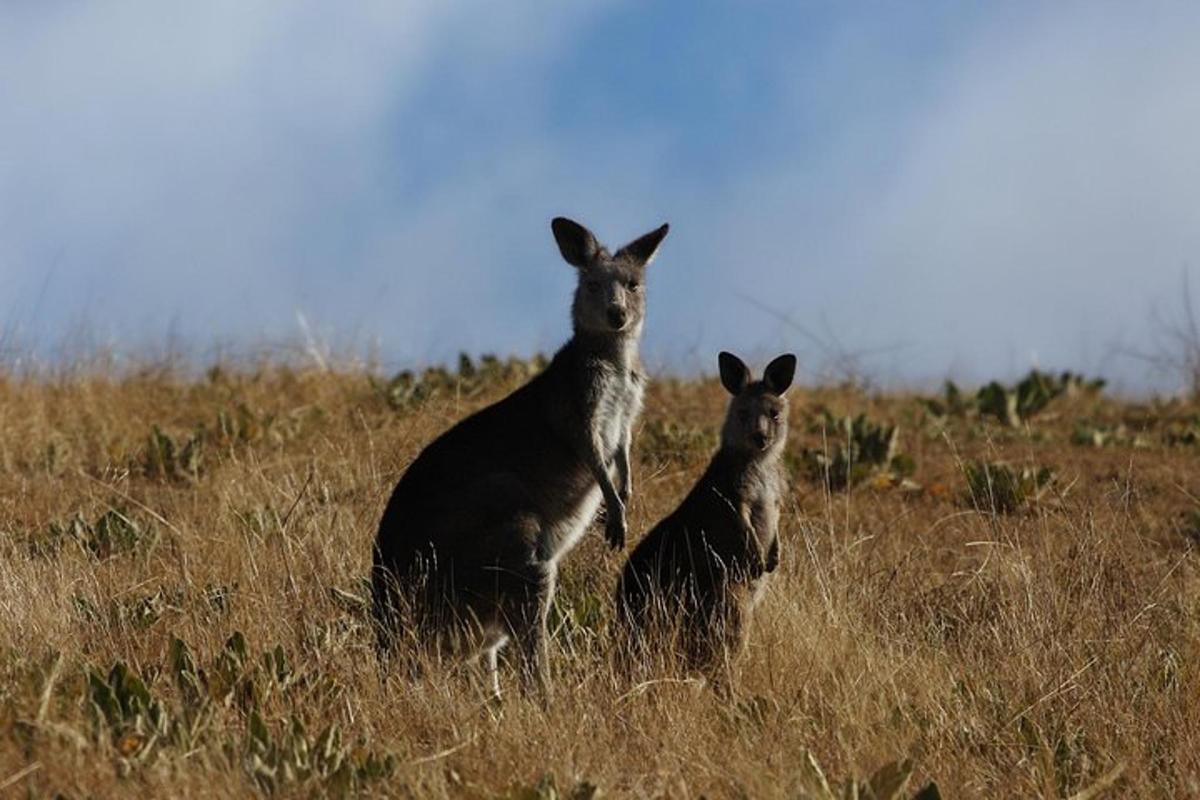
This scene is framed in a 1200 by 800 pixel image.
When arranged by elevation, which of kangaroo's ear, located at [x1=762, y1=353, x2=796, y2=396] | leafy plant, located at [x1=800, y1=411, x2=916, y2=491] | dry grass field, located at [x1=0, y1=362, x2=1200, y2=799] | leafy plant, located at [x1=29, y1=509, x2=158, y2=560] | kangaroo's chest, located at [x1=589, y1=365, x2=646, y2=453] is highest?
kangaroo's ear, located at [x1=762, y1=353, x2=796, y2=396]

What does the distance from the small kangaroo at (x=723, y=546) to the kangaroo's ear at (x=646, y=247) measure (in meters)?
0.60

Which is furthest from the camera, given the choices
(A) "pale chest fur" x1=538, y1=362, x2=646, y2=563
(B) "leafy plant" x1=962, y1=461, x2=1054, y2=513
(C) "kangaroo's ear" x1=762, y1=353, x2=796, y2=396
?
(B) "leafy plant" x1=962, y1=461, x2=1054, y2=513

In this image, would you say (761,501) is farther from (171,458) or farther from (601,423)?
(171,458)

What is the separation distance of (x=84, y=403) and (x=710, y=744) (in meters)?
8.13

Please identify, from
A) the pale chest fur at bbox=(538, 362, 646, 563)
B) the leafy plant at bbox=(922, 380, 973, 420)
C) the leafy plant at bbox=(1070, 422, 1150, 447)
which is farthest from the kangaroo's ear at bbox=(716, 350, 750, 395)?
the leafy plant at bbox=(922, 380, 973, 420)

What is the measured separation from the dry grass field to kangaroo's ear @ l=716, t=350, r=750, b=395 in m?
0.93

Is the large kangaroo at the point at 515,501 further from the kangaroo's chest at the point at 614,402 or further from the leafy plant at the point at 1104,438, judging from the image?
the leafy plant at the point at 1104,438

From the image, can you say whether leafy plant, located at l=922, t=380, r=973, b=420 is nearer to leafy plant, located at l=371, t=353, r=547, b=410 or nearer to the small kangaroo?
leafy plant, located at l=371, t=353, r=547, b=410

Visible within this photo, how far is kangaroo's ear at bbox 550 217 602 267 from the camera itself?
347 inches

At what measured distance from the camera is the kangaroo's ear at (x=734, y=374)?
8773 mm

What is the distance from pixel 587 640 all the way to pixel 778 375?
1728 millimetres

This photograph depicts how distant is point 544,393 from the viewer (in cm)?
820

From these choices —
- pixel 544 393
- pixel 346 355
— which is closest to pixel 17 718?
pixel 544 393

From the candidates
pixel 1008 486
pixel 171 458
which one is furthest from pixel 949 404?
pixel 171 458
